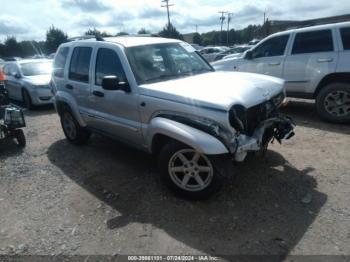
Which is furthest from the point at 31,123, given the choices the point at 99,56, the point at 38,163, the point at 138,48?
the point at 138,48

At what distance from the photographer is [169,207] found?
3.77 metres

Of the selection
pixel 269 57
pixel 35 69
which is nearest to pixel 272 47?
pixel 269 57

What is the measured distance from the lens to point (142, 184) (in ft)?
14.4

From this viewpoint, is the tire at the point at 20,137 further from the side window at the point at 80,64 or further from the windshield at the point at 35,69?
the windshield at the point at 35,69

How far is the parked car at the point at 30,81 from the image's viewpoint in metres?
9.91

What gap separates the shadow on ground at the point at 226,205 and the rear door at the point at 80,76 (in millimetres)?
1065

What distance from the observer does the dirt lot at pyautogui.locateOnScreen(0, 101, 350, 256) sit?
314cm

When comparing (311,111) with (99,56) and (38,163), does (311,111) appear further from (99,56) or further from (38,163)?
(38,163)

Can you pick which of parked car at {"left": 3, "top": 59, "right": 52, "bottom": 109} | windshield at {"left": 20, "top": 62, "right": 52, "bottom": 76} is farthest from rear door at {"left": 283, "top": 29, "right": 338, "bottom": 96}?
windshield at {"left": 20, "top": 62, "right": 52, "bottom": 76}

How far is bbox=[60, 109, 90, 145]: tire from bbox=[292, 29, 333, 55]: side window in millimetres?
4829

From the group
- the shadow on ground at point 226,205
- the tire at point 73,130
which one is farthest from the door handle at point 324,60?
the tire at point 73,130

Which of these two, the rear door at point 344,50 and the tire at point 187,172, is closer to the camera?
the tire at point 187,172

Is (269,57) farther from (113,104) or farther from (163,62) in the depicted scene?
(113,104)

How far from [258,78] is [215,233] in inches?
89.6
